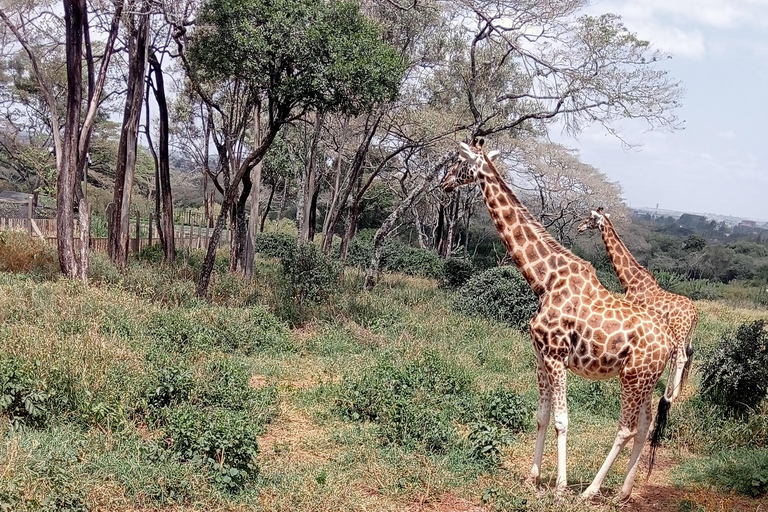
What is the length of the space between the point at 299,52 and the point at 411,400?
6332 millimetres

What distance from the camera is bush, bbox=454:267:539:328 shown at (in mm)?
12562

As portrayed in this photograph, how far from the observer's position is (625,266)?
24.2ft

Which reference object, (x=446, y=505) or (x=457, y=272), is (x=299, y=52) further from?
(x=457, y=272)

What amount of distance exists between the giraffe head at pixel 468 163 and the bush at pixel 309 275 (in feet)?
21.3

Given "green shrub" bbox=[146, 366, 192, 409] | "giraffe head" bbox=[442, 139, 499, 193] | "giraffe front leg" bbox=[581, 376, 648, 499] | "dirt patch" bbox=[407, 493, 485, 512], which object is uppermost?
"giraffe head" bbox=[442, 139, 499, 193]

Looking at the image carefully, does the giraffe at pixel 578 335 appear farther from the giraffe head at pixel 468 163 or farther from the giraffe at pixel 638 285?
the giraffe at pixel 638 285

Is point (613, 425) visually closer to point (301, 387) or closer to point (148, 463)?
point (301, 387)

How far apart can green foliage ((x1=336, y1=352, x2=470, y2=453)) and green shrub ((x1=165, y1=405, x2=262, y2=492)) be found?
160cm

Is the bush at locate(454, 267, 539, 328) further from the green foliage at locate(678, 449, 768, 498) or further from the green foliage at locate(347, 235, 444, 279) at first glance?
the green foliage at locate(347, 235, 444, 279)

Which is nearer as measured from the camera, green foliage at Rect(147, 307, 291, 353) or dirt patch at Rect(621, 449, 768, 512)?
dirt patch at Rect(621, 449, 768, 512)

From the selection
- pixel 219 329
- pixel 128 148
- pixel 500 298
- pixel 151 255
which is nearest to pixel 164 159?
pixel 128 148

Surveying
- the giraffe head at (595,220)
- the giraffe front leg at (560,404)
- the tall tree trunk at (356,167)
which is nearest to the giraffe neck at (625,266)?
the giraffe head at (595,220)

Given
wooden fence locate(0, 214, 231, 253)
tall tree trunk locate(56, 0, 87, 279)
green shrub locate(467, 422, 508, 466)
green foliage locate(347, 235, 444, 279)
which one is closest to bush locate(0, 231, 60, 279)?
tall tree trunk locate(56, 0, 87, 279)

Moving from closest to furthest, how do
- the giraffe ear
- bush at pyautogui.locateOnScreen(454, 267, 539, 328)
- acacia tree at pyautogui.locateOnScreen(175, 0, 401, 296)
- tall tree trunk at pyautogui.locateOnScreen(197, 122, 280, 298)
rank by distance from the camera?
the giraffe ear
acacia tree at pyautogui.locateOnScreen(175, 0, 401, 296)
tall tree trunk at pyautogui.locateOnScreen(197, 122, 280, 298)
bush at pyautogui.locateOnScreen(454, 267, 539, 328)
